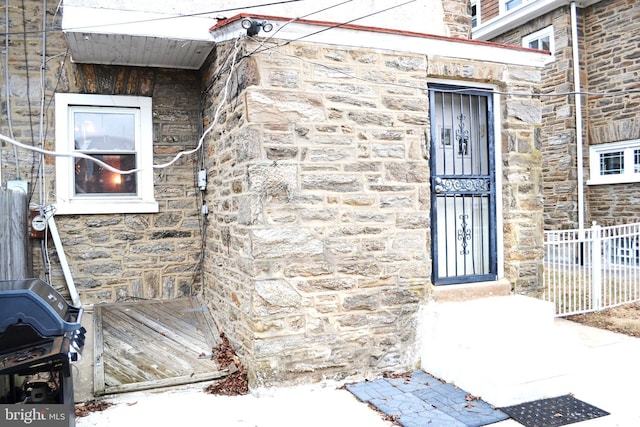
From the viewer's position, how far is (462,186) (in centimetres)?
531

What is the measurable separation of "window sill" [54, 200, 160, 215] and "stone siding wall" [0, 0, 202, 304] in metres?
0.07

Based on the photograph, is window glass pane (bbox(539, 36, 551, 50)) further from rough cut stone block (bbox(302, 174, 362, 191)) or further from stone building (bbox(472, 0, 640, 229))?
rough cut stone block (bbox(302, 174, 362, 191))

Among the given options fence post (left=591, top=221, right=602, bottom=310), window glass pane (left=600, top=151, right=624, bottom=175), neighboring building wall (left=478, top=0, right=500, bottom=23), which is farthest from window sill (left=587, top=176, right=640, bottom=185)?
neighboring building wall (left=478, top=0, right=500, bottom=23)

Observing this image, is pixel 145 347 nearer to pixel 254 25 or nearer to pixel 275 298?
pixel 275 298

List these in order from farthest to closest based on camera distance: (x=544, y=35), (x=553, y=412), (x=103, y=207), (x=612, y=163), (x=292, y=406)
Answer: (x=544, y=35), (x=612, y=163), (x=103, y=207), (x=292, y=406), (x=553, y=412)

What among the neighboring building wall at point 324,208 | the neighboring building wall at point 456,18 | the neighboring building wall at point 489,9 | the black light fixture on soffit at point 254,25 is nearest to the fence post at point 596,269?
the neighboring building wall at point 324,208

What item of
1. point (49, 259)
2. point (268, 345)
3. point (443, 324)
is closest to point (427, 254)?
point (443, 324)

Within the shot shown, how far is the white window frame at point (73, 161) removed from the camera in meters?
5.48

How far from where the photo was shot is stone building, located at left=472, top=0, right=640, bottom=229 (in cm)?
1034

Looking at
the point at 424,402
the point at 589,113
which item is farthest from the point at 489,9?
the point at 424,402

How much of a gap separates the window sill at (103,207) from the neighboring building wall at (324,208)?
1.09 m

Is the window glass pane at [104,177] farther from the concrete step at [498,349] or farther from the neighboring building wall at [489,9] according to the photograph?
the neighboring building wall at [489,9]

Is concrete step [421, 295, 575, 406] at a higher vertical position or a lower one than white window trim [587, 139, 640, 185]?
lower

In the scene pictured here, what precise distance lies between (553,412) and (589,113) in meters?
9.22
